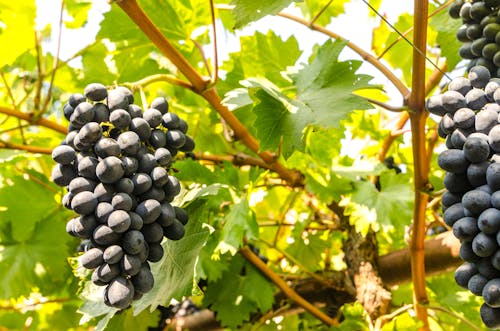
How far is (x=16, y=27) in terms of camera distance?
1.63 metres

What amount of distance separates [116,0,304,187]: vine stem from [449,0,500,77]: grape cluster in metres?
0.48

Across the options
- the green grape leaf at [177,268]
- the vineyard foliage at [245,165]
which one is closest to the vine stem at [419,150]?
the vineyard foliage at [245,165]

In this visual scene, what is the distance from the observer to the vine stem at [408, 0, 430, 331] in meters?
1.05

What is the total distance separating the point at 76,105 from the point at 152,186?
21 centimetres

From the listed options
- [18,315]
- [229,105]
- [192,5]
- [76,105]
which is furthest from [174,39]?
[18,315]

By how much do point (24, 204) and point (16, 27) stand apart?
54cm

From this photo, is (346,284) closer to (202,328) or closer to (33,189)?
(202,328)

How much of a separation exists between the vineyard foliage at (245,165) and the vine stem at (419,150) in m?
0.03

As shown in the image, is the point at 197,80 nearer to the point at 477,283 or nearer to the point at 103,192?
the point at 103,192

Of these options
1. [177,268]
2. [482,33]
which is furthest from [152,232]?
[482,33]

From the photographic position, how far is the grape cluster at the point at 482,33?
110 cm

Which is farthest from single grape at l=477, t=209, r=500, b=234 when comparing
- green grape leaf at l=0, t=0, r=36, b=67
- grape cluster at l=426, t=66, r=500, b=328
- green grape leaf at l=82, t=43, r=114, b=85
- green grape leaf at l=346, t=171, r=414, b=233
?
green grape leaf at l=82, t=43, r=114, b=85

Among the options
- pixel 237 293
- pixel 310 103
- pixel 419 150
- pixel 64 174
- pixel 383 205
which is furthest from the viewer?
pixel 237 293

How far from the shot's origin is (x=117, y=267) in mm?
895
